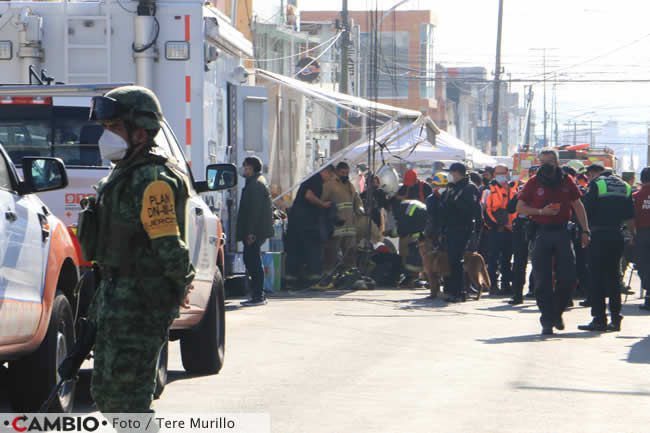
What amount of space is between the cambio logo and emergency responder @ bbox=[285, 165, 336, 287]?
35.8 feet

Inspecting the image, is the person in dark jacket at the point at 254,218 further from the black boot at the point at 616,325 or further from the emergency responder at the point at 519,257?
the black boot at the point at 616,325

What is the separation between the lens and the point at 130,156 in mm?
4676

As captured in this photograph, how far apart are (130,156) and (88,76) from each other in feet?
27.0

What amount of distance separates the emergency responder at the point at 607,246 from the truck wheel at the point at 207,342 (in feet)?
17.1

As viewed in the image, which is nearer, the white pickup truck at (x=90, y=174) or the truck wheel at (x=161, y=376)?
the truck wheel at (x=161, y=376)

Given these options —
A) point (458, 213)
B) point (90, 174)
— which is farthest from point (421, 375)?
point (458, 213)

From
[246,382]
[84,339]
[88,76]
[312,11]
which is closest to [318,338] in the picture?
[246,382]

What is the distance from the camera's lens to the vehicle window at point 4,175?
6602 mm

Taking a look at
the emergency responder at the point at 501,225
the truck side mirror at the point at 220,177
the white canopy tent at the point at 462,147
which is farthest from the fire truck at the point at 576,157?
the truck side mirror at the point at 220,177

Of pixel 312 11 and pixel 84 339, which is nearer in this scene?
pixel 84 339

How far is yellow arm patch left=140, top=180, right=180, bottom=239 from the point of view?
4473mm

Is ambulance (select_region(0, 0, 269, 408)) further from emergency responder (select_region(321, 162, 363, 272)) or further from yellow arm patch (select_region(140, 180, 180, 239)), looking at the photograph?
yellow arm patch (select_region(140, 180, 180, 239))

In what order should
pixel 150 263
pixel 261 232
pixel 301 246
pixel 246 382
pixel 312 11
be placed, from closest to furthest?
pixel 150 263, pixel 246 382, pixel 261 232, pixel 301 246, pixel 312 11

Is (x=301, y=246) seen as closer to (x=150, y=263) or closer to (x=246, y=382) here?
(x=246, y=382)
